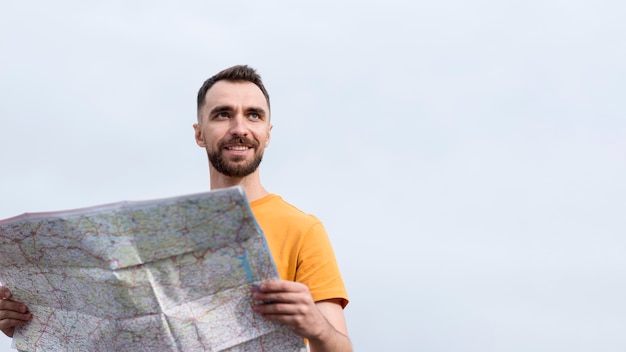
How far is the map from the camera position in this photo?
2684mm

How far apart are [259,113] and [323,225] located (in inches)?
27.1

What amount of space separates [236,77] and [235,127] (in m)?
0.39

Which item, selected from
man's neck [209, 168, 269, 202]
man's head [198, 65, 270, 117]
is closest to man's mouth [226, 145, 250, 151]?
man's neck [209, 168, 269, 202]

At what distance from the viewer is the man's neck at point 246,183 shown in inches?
147

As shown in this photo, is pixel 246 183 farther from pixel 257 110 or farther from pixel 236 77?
pixel 236 77

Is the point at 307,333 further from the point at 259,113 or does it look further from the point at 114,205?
the point at 259,113

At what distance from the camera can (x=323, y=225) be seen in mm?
3758

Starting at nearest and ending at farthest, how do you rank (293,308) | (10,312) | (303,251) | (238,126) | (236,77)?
(293,308), (10,312), (303,251), (238,126), (236,77)

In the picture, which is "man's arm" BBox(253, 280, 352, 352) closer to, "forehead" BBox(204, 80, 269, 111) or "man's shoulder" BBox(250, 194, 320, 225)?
"man's shoulder" BBox(250, 194, 320, 225)

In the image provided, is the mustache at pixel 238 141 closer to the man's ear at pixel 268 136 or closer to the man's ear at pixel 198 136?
the man's ear at pixel 268 136

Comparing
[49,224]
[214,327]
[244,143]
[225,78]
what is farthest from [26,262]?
[225,78]

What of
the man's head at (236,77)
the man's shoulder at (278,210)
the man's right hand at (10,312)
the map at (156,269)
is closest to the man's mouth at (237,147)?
the man's shoulder at (278,210)

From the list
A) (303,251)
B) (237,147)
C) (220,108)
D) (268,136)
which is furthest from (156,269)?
(268,136)

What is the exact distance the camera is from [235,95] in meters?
3.80
